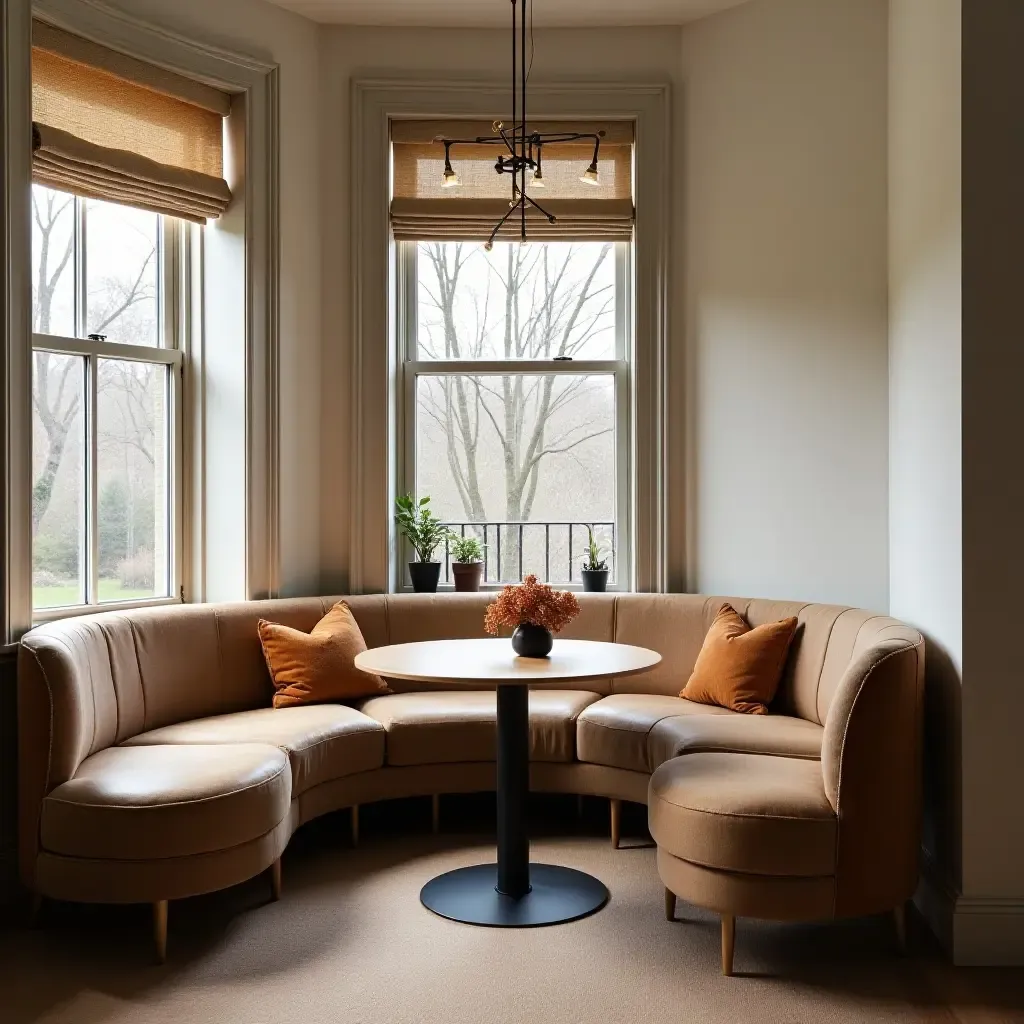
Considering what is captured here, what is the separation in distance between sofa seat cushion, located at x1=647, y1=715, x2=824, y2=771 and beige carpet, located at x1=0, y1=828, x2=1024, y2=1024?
0.47 metres

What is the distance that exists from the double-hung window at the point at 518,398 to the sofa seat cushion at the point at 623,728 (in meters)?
1.04

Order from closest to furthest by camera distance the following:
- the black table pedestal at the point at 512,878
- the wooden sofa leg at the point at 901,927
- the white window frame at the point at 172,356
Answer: the wooden sofa leg at the point at 901,927, the black table pedestal at the point at 512,878, the white window frame at the point at 172,356

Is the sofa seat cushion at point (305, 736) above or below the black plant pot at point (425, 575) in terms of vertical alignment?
below

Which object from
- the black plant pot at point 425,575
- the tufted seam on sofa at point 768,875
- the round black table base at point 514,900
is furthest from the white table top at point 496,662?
the black plant pot at point 425,575

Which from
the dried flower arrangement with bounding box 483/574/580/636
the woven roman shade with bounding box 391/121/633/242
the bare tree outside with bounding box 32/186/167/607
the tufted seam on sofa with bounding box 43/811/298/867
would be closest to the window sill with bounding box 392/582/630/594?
the bare tree outside with bounding box 32/186/167/607

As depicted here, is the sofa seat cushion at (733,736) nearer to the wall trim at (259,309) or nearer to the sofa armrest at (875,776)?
the sofa armrest at (875,776)

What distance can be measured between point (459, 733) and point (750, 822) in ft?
4.55

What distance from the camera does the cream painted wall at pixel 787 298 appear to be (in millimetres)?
4277

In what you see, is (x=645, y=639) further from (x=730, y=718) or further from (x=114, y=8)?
(x=114, y=8)

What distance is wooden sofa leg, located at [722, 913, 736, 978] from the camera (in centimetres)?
283

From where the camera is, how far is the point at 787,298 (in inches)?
176

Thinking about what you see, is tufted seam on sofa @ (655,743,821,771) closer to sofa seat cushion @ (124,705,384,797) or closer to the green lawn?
sofa seat cushion @ (124,705,384,797)

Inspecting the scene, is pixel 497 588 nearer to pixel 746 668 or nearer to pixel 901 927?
pixel 746 668

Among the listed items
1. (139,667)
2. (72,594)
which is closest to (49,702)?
(139,667)
